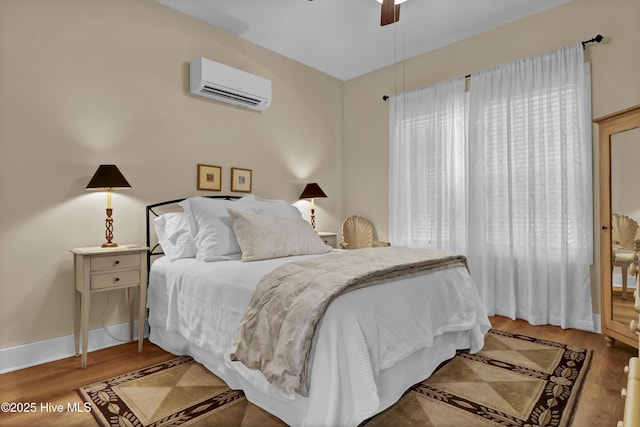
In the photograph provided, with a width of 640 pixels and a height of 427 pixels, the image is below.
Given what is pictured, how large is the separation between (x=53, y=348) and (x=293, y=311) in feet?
6.79

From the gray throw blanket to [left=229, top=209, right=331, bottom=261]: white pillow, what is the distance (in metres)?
0.58

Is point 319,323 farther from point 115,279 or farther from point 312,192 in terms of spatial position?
point 312,192

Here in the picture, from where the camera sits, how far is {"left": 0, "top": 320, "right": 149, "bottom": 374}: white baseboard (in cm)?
242

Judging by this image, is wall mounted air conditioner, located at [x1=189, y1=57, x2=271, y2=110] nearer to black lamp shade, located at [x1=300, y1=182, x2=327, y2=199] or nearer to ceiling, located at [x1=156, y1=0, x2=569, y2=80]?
ceiling, located at [x1=156, y1=0, x2=569, y2=80]

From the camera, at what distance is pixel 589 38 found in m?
3.15

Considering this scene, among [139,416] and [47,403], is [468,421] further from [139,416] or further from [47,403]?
[47,403]

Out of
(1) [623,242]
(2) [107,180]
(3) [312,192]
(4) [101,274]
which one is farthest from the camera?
(3) [312,192]

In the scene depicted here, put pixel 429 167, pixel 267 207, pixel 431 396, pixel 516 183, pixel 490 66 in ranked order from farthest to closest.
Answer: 1. pixel 429 167
2. pixel 490 66
3. pixel 516 183
4. pixel 267 207
5. pixel 431 396

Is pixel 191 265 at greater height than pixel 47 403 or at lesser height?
greater

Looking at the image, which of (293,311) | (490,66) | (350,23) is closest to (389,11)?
(350,23)

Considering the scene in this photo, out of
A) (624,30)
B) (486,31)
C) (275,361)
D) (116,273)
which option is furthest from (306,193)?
(624,30)

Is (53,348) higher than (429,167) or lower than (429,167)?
lower

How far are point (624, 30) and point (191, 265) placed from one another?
12.6ft

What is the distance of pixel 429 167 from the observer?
13.5 ft
